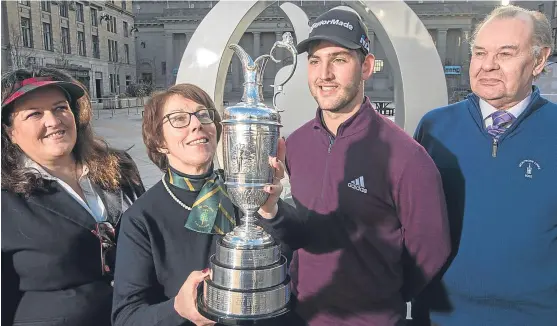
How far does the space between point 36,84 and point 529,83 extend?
250cm

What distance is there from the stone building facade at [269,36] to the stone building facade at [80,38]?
283 cm

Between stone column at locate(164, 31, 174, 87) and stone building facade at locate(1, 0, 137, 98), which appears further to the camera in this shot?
stone column at locate(164, 31, 174, 87)

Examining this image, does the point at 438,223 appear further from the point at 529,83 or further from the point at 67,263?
the point at 67,263

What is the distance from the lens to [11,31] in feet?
130

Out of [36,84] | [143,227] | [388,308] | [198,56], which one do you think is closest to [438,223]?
[388,308]

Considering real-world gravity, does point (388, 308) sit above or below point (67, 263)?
below

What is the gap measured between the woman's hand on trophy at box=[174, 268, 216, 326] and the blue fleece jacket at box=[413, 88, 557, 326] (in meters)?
1.30

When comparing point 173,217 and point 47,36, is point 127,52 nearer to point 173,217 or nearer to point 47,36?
point 47,36

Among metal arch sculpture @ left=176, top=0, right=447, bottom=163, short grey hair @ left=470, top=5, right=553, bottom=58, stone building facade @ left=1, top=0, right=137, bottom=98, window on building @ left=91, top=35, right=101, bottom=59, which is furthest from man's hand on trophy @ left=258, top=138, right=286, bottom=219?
window on building @ left=91, top=35, right=101, bottom=59

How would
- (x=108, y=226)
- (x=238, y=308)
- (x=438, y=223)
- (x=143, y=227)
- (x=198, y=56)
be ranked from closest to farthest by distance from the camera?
(x=238, y=308) → (x=143, y=227) → (x=438, y=223) → (x=108, y=226) → (x=198, y=56)

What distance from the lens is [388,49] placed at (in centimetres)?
794

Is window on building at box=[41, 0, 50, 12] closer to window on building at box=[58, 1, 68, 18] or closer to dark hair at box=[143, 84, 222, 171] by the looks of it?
window on building at box=[58, 1, 68, 18]

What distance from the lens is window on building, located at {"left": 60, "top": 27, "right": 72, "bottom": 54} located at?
48.8 metres

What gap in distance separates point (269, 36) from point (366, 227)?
59.0 m
